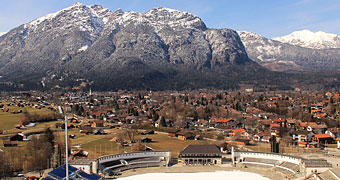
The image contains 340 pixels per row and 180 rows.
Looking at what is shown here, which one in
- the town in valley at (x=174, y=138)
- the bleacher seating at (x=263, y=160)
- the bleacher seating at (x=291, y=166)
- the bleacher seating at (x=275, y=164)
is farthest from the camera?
the bleacher seating at (x=263, y=160)

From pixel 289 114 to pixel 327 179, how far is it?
64.0 metres

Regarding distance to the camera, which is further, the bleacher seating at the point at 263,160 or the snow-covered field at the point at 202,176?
the bleacher seating at the point at 263,160

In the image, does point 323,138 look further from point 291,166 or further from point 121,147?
point 121,147

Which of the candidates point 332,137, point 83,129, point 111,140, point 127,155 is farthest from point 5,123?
point 332,137

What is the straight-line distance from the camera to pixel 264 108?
114 m

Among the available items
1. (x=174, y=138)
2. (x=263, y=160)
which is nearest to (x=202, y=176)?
(x=263, y=160)

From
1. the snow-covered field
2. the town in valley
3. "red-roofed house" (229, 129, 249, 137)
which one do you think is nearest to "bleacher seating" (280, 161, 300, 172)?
the town in valley

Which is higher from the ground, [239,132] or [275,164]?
[239,132]

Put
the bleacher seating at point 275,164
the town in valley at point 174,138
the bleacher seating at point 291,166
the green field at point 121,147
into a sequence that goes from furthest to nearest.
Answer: the green field at point 121,147 < the town in valley at point 174,138 < the bleacher seating at point 275,164 < the bleacher seating at point 291,166

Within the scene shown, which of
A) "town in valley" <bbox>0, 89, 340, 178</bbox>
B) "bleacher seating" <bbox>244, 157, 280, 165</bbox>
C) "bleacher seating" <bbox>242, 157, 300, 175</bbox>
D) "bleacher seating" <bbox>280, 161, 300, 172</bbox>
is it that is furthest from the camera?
"bleacher seating" <bbox>244, 157, 280, 165</bbox>

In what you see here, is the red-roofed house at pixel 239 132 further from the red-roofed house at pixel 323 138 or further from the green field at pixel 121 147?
the red-roofed house at pixel 323 138

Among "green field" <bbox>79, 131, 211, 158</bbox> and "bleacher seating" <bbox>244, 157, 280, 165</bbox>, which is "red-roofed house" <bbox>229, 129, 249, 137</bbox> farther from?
"bleacher seating" <bbox>244, 157, 280, 165</bbox>

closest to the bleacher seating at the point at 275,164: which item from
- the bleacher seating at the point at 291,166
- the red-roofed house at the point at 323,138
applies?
the bleacher seating at the point at 291,166

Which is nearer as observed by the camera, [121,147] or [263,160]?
[263,160]
